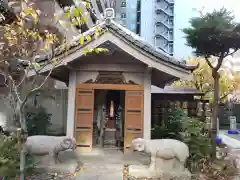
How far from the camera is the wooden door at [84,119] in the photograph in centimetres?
864

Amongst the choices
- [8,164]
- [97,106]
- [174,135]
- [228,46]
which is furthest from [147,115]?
[228,46]

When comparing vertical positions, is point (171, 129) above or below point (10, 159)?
above

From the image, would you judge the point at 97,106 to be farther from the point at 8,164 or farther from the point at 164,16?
the point at 164,16

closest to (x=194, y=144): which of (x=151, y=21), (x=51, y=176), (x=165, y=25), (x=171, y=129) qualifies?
(x=171, y=129)

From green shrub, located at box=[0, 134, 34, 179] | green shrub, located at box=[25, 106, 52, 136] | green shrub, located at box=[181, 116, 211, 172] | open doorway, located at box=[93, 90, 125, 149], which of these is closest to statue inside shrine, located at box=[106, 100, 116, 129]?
open doorway, located at box=[93, 90, 125, 149]

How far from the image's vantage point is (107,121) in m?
11.4

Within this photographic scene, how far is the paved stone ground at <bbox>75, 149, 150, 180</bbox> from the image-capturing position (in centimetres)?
689

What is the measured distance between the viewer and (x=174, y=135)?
9.21 meters

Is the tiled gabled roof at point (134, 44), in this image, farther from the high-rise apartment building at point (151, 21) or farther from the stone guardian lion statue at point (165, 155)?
the high-rise apartment building at point (151, 21)

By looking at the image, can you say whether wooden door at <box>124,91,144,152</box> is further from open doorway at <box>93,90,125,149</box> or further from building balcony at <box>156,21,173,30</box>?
building balcony at <box>156,21,173,30</box>

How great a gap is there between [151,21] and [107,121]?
154 ft

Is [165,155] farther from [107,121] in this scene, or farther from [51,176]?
[107,121]

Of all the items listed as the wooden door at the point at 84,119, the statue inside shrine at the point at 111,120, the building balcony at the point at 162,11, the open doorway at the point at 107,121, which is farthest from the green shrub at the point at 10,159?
the building balcony at the point at 162,11

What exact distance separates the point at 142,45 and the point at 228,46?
5529mm
